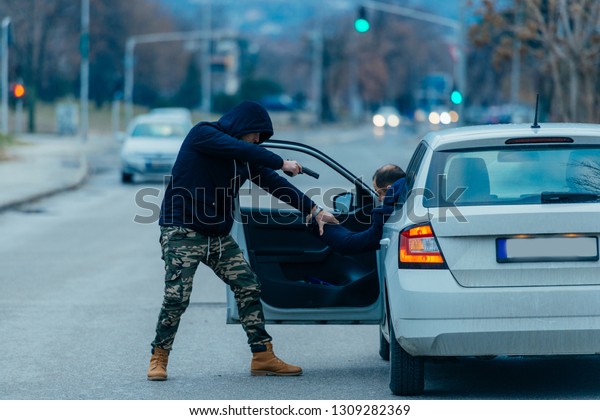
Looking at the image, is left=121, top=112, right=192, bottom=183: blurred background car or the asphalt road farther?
left=121, top=112, right=192, bottom=183: blurred background car

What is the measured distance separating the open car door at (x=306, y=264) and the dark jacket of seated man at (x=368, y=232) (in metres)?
0.25

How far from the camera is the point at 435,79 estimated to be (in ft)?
312

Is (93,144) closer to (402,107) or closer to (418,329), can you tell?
(418,329)

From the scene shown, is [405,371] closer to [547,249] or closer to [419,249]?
[419,249]

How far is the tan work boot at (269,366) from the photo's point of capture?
7.54 m

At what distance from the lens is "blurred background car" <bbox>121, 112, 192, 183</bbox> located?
2900 centimetres

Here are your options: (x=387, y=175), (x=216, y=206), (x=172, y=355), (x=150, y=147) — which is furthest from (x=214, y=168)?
(x=150, y=147)

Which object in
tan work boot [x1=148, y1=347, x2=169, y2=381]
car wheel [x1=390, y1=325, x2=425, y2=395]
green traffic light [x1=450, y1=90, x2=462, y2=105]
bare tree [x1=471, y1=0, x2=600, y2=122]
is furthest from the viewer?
green traffic light [x1=450, y1=90, x2=462, y2=105]

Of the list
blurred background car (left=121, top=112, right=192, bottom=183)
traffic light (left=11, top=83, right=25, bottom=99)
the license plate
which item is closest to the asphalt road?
the license plate

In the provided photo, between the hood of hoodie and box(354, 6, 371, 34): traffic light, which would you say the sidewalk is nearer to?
box(354, 6, 371, 34): traffic light

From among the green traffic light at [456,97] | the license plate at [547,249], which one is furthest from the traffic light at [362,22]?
the license plate at [547,249]

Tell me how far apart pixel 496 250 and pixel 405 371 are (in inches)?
35.3

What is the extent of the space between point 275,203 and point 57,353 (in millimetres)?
1833

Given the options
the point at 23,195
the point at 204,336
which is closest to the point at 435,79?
the point at 23,195
